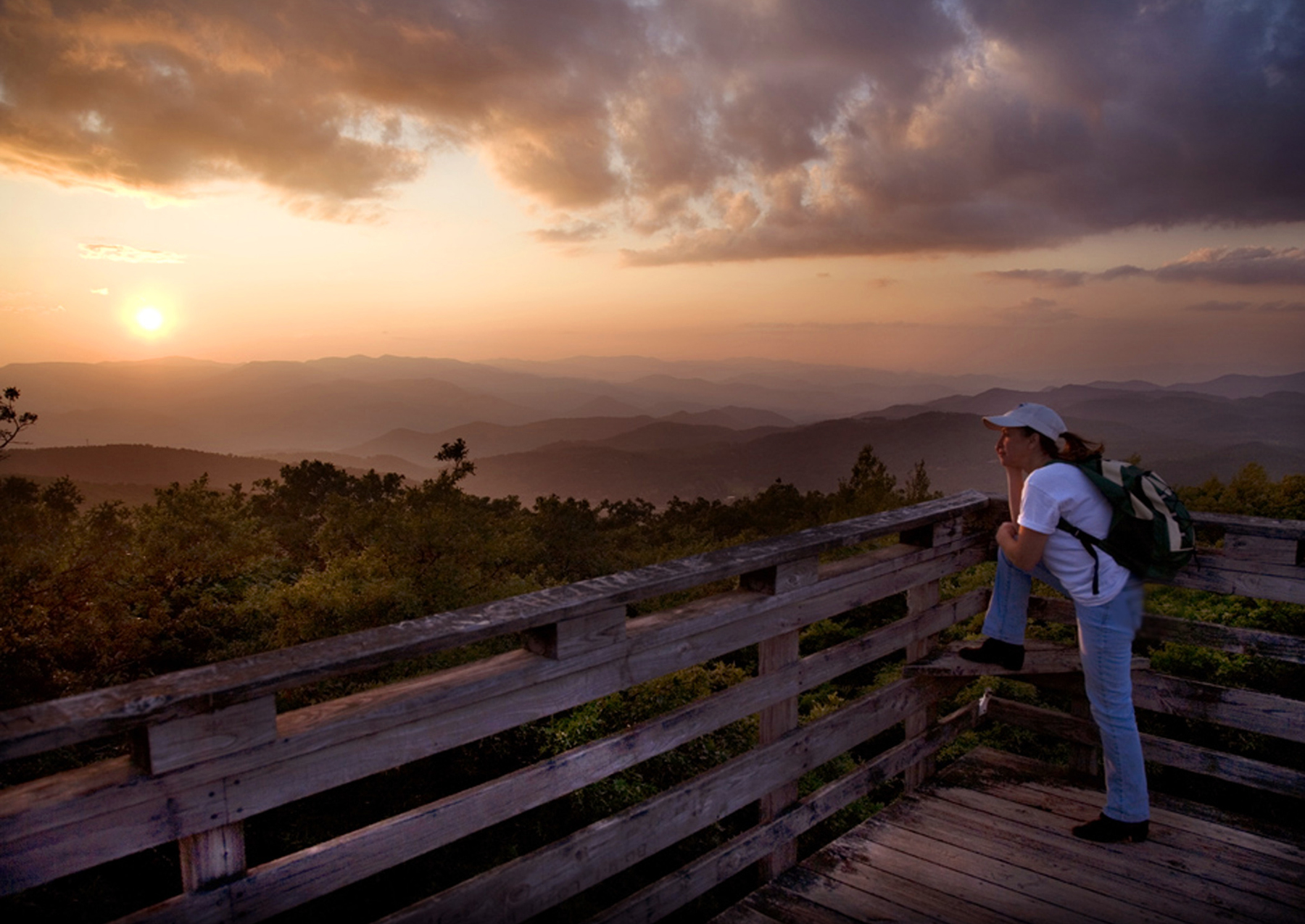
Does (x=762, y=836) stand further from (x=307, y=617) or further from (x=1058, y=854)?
(x=307, y=617)

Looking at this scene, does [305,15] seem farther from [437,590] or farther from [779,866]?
[779,866]

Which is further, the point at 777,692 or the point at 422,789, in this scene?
the point at 422,789

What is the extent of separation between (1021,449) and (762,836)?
1.96 meters

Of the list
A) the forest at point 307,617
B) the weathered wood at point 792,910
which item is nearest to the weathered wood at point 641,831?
the weathered wood at point 792,910

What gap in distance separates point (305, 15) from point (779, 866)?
29.9 meters

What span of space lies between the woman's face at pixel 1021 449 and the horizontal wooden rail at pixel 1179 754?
1.30 metres

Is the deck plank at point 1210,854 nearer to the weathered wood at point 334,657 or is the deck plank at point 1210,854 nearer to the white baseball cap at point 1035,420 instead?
the white baseball cap at point 1035,420

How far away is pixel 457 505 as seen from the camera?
862 inches

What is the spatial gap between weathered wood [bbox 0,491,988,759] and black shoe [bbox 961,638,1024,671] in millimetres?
1263

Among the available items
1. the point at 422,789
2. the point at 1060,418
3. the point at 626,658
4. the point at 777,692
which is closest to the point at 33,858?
the point at 626,658

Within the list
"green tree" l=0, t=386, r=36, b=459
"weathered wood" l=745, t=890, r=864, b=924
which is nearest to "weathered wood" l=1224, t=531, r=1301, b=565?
"weathered wood" l=745, t=890, r=864, b=924

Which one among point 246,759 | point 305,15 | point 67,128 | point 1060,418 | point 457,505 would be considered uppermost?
point 305,15

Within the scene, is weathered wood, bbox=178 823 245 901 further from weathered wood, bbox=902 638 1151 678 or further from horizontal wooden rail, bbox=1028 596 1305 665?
horizontal wooden rail, bbox=1028 596 1305 665

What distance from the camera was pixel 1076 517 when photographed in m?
2.96
